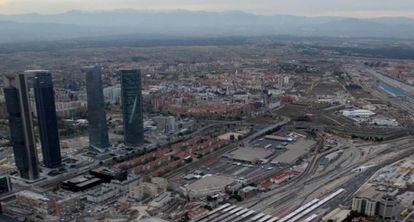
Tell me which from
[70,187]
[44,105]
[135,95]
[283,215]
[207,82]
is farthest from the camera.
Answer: [207,82]

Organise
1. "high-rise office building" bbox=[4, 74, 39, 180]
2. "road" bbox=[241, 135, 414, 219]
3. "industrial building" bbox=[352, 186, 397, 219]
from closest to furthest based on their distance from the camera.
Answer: "industrial building" bbox=[352, 186, 397, 219] < "road" bbox=[241, 135, 414, 219] < "high-rise office building" bbox=[4, 74, 39, 180]

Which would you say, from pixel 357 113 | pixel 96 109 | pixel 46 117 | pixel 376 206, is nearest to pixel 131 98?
pixel 96 109

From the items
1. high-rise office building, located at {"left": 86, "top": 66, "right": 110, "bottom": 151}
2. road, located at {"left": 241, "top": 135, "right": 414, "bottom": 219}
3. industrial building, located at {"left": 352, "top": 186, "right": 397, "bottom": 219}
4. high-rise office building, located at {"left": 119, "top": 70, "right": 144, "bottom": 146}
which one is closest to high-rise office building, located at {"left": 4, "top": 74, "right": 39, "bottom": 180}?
high-rise office building, located at {"left": 86, "top": 66, "right": 110, "bottom": 151}

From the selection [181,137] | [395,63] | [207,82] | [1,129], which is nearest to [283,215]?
[181,137]

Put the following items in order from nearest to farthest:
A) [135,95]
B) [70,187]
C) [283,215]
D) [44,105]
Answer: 1. [283,215]
2. [70,187]
3. [44,105]
4. [135,95]

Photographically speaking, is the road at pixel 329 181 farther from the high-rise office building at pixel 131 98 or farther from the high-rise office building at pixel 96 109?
the high-rise office building at pixel 96 109

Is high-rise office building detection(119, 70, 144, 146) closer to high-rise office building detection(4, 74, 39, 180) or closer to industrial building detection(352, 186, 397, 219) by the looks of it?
high-rise office building detection(4, 74, 39, 180)

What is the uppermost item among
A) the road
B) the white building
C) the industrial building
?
the industrial building

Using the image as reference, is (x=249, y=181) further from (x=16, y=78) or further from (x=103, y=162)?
(x=16, y=78)
